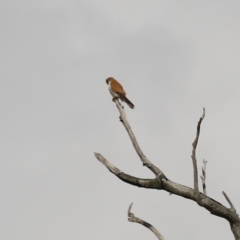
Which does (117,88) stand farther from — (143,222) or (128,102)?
(143,222)

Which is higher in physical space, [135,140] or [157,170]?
[135,140]

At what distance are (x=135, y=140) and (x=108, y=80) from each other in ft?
29.7

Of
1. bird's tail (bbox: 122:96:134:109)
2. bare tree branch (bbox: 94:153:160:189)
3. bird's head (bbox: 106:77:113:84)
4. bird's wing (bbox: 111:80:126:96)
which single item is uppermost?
bird's head (bbox: 106:77:113:84)

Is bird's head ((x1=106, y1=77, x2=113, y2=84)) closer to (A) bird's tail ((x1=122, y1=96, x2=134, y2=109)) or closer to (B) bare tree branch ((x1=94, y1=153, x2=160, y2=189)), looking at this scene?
(A) bird's tail ((x1=122, y1=96, x2=134, y2=109))

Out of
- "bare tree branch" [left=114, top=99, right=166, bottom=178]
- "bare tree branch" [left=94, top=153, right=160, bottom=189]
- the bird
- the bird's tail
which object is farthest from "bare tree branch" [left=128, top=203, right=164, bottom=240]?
the bird's tail

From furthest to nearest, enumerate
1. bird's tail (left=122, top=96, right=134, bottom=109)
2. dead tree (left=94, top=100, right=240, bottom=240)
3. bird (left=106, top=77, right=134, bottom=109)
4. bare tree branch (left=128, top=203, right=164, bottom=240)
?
1. bird's tail (left=122, top=96, right=134, bottom=109)
2. bird (left=106, top=77, right=134, bottom=109)
3. bare tree branch (left=128, top=203, right=164, bottom=240)
4. dead tree (left=94, top=100, right=240, bottom=240)

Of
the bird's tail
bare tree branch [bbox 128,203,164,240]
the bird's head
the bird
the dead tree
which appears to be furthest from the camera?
the bird's head

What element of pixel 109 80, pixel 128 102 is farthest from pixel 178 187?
pixel 109 80

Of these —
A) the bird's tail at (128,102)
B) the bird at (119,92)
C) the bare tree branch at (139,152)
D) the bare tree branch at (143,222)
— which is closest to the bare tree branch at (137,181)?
the bare tree branch at (139,152)

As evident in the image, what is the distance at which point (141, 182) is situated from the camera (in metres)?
7.07

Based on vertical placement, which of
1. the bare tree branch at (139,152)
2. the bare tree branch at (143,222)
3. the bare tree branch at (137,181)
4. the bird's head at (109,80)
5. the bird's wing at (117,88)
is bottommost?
the bare tree branch at (143,222)

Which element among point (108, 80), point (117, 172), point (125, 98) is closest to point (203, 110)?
A: point (117, 172)

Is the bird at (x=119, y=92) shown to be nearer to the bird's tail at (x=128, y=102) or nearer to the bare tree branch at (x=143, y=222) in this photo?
the bird's tail at (x=128, y=102)

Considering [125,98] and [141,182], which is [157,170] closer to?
[141,182]
